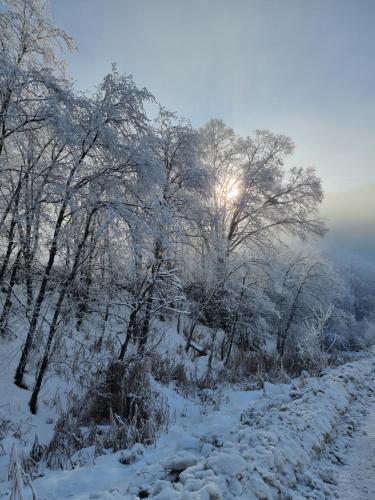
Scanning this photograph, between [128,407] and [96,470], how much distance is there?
229 cm

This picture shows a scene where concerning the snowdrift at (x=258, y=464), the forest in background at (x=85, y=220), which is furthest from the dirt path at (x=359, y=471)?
the forest in background at (x=85, y=220)

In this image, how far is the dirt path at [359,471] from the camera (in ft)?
8.27

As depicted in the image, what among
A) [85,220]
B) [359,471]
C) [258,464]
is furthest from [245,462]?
[85,220]

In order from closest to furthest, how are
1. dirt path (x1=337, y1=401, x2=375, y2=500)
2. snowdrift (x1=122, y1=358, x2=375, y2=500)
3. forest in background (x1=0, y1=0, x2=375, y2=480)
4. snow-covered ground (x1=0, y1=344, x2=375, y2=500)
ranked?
snowdrift (x1=122, y1=358, x2=375, y2=500), snow-covered ground (x1=0, y1=344, x2=375, y2=500), dirt path (x1=337, y1=401, x2=375, y2=500), forest in background (x1=0, y1=0, x2=375, y2=480)

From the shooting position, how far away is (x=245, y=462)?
247 centimetres

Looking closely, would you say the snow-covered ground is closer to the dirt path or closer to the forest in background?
the dirt path

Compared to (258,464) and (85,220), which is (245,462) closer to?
(258,464)

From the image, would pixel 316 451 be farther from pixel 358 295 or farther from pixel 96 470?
pixel 358 295

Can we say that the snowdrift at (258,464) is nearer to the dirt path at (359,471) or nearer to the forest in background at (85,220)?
the dirt path at (359,471)

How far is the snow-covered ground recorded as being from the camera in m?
2.31

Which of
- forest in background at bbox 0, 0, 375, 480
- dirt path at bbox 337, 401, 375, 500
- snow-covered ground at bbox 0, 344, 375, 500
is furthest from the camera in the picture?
forest in background at bbox 0, 0, 375, 480

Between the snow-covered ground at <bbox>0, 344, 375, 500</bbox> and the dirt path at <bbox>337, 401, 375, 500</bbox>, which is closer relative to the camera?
the snow-covered ground at <bbox>0, 344, 375, 500</bbox>

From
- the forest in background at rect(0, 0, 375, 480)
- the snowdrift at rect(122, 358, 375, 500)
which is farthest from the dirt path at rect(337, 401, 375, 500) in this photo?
the forest in background at rect(0, 0, 375, 480)

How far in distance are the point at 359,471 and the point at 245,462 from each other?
4.11 ft
